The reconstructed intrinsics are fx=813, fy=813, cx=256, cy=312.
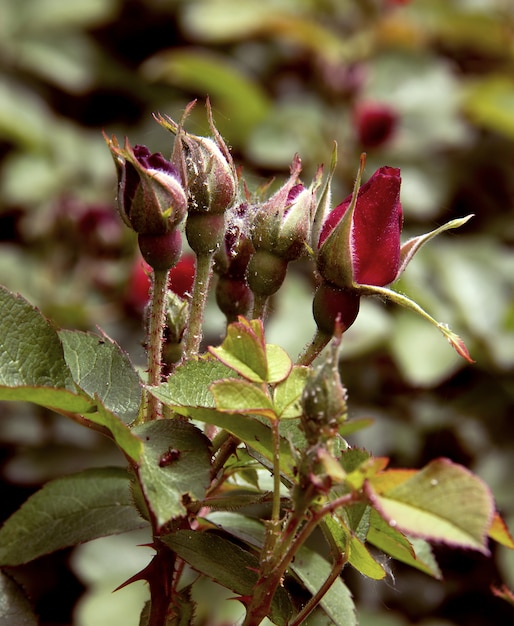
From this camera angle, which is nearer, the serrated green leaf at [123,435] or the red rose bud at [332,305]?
the serrated green leaf at [123,435]

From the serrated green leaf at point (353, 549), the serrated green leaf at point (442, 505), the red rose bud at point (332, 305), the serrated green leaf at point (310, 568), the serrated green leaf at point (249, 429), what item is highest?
the serrated green leaf at point (442, 505)

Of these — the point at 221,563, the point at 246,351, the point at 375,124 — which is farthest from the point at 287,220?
the point at 375,124

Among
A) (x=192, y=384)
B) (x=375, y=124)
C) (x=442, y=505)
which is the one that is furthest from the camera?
(x=375, y=124)

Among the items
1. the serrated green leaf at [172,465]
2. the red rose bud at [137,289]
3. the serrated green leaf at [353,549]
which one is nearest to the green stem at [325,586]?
the serrated green leaf at [353,549]

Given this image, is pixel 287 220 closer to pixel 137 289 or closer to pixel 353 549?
pixel 353 549

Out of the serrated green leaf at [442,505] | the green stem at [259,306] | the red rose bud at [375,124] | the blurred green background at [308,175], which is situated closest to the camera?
the serrated green leaf at [442,505]

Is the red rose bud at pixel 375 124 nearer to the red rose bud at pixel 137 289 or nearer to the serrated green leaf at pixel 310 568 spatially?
the red rose bud at pixel 137 289
